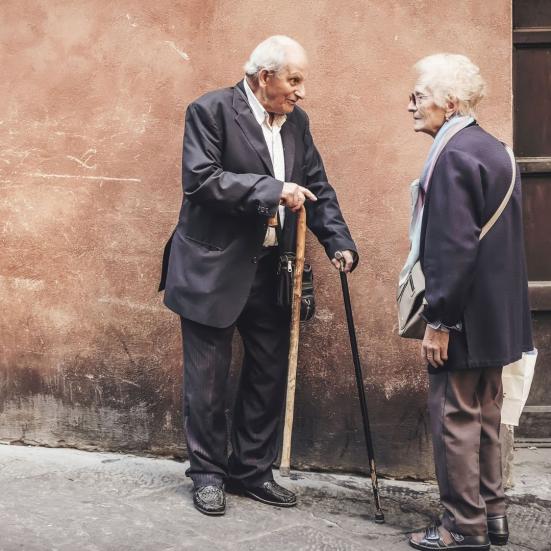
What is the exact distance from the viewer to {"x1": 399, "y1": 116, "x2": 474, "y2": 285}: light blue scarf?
3330 millimetres

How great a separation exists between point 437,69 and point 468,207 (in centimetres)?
53

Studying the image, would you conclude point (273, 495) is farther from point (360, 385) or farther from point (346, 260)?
point (346, 260)

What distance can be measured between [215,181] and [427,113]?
83 cm

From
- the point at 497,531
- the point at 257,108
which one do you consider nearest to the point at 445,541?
the point at 497,531

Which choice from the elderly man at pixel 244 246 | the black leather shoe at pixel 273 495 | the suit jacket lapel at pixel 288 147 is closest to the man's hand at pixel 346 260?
the elderly man at pixel 244 246

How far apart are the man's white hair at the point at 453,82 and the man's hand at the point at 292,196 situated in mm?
606

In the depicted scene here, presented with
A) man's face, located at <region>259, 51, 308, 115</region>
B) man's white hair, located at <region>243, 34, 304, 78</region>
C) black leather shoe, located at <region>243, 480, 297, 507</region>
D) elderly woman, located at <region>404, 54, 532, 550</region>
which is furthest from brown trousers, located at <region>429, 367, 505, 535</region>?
man's white hair, located at <region>243, 34, 304, 78</region>

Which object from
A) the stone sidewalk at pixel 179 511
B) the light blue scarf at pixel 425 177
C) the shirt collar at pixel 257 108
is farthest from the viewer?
the shirt collar at pixel 257 108

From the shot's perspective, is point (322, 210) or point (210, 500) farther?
point (322, 210)

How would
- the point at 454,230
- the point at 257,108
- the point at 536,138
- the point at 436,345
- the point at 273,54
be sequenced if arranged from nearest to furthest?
the point at 454,230 < the point at 436,345 < the point at 273,54 < the point at 257,108 < the point at 536,138

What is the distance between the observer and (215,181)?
358 cm

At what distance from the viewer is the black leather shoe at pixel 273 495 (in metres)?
3.88

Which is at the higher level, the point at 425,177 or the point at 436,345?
the point at 425,177

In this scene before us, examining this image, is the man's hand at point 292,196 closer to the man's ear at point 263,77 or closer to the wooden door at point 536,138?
the man's ear at point 263,77
